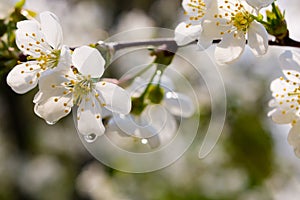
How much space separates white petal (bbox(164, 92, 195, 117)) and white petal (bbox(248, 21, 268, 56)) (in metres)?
0.22

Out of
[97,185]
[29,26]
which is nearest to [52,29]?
[29,26]

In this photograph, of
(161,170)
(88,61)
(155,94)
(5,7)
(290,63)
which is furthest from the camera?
(161,170)

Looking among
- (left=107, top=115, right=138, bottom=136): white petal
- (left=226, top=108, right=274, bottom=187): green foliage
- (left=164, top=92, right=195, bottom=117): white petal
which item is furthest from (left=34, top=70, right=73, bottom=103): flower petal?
(left=226, top=108, right=274, bottom=187): green foliage

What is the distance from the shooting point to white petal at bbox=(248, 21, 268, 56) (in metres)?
0.71

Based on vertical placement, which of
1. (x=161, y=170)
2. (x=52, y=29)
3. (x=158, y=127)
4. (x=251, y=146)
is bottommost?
(x=161, y=170)

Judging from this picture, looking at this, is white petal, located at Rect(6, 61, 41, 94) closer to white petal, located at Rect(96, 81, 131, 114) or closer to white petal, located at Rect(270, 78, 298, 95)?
white petal, located at Rect(96, 81, 131, 114)

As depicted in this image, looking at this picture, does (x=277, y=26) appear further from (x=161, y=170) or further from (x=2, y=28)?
(x=161, y=170)

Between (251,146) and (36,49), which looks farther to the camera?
(251,146)

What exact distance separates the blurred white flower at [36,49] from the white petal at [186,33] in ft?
0.55

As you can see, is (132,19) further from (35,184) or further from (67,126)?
(35,184)

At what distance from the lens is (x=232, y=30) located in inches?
29.5

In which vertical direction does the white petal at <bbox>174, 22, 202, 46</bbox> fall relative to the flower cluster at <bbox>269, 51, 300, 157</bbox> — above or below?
Result: above

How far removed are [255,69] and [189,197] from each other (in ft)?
2.13

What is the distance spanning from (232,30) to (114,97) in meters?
0.19
